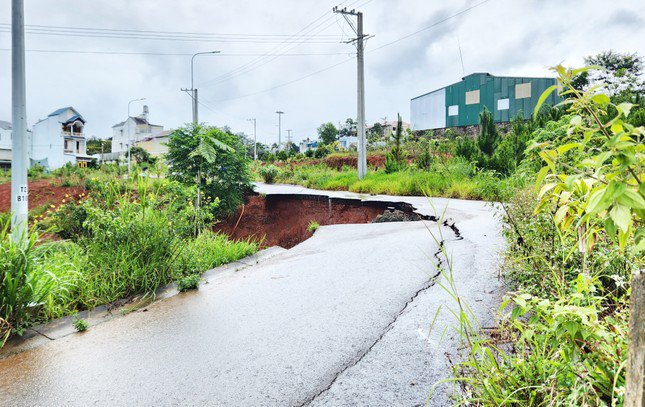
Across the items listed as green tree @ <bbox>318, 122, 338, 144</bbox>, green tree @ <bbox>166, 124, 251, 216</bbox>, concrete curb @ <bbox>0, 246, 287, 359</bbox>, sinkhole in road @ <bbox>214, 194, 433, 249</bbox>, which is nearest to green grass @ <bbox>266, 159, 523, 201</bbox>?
sinkhole in road @ <bbox>214, 194, 433, 249</bbox>

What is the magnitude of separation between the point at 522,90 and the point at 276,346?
37.9m

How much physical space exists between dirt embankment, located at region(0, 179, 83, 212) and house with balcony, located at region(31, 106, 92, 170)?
3699 centimetres

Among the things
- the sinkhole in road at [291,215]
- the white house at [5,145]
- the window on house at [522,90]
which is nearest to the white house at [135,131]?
the white house at [5,145]

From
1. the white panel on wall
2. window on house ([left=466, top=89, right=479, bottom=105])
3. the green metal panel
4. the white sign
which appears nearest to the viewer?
the white sign

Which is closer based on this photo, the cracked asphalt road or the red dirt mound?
the cracked asphalt road

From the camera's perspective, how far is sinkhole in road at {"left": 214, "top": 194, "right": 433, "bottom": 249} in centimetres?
1151

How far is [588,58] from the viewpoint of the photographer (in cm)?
3512

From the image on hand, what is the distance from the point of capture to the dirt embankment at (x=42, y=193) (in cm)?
1847

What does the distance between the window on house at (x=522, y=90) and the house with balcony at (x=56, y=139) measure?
169ft

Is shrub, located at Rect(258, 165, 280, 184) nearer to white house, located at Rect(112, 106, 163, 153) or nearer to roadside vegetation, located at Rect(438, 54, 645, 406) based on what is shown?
roadside vegetation, located at Rect(438, 54, 645, 406)

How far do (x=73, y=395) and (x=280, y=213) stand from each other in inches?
445

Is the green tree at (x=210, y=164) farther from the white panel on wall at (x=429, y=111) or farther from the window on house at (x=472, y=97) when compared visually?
the white panel on wall at (x=429, y=111)

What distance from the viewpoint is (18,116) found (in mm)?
4949

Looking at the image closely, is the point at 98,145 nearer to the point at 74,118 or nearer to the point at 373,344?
the point at 74,118
